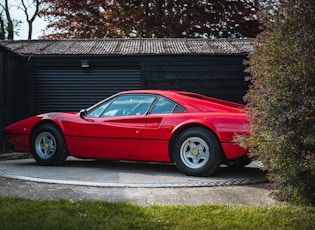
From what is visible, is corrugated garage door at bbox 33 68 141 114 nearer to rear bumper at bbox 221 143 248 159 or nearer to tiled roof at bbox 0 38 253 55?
tiled roof at bbox 0 38 253 55

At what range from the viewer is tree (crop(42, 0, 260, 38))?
20.0 meters

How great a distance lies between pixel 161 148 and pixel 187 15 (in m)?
14.8

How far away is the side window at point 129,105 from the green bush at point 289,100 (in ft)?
8.24

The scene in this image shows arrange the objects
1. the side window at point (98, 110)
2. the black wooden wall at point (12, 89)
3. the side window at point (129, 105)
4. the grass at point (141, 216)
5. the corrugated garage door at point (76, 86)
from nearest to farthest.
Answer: the grass at point (141, 216), the side window at point (129, 105), the side window at point (98, 110), the black wooden wall at point (12, 89), the corrugated garage door at point (76, 86)

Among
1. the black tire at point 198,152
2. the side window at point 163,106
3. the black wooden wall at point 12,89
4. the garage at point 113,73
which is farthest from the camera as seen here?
the garage at point 113,73

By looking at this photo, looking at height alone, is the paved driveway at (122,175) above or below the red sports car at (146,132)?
below

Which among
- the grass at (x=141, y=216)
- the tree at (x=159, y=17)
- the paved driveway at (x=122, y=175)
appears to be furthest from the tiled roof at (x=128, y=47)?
the grass at (x=141, y=216)

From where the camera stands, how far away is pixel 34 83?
1224cm

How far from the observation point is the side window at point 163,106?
6.75 m

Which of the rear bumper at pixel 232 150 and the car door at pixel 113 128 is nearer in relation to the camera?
the rear bumper at pixel 232 150

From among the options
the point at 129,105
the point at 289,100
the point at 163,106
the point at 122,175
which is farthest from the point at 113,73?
the point at 289,100

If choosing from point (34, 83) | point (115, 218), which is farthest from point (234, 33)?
point (115, 218)

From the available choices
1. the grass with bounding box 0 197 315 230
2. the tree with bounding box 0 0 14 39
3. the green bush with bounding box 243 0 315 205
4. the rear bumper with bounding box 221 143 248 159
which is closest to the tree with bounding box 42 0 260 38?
the tree with bounding box 0 0 14 39

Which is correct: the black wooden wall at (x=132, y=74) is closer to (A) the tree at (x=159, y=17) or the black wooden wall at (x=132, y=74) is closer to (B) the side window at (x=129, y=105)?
(B) the side window at (x=129, y=105)
